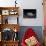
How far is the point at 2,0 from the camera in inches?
221

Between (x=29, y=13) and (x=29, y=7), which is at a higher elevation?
(x=29, y=7)

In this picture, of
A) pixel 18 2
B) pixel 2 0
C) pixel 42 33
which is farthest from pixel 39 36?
pixel 2 0

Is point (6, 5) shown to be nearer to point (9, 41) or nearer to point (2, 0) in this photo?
point (2, 0)

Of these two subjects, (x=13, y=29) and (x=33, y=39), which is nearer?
(x=33, y=39)

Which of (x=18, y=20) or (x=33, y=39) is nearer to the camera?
(x=33, y=39)

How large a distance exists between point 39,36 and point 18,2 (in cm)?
141

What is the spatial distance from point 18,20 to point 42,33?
0.96 m

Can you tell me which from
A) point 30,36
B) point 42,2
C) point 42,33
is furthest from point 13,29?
point 42,2

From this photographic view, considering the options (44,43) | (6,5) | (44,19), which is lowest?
(44,43)

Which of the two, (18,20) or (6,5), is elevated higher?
(6,5)

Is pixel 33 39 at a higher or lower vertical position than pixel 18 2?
lower

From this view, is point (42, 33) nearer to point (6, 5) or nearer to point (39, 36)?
point (39, 36)

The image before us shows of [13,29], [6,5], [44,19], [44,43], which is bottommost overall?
[44,43]

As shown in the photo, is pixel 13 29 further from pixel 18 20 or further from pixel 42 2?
pixel 42 2
